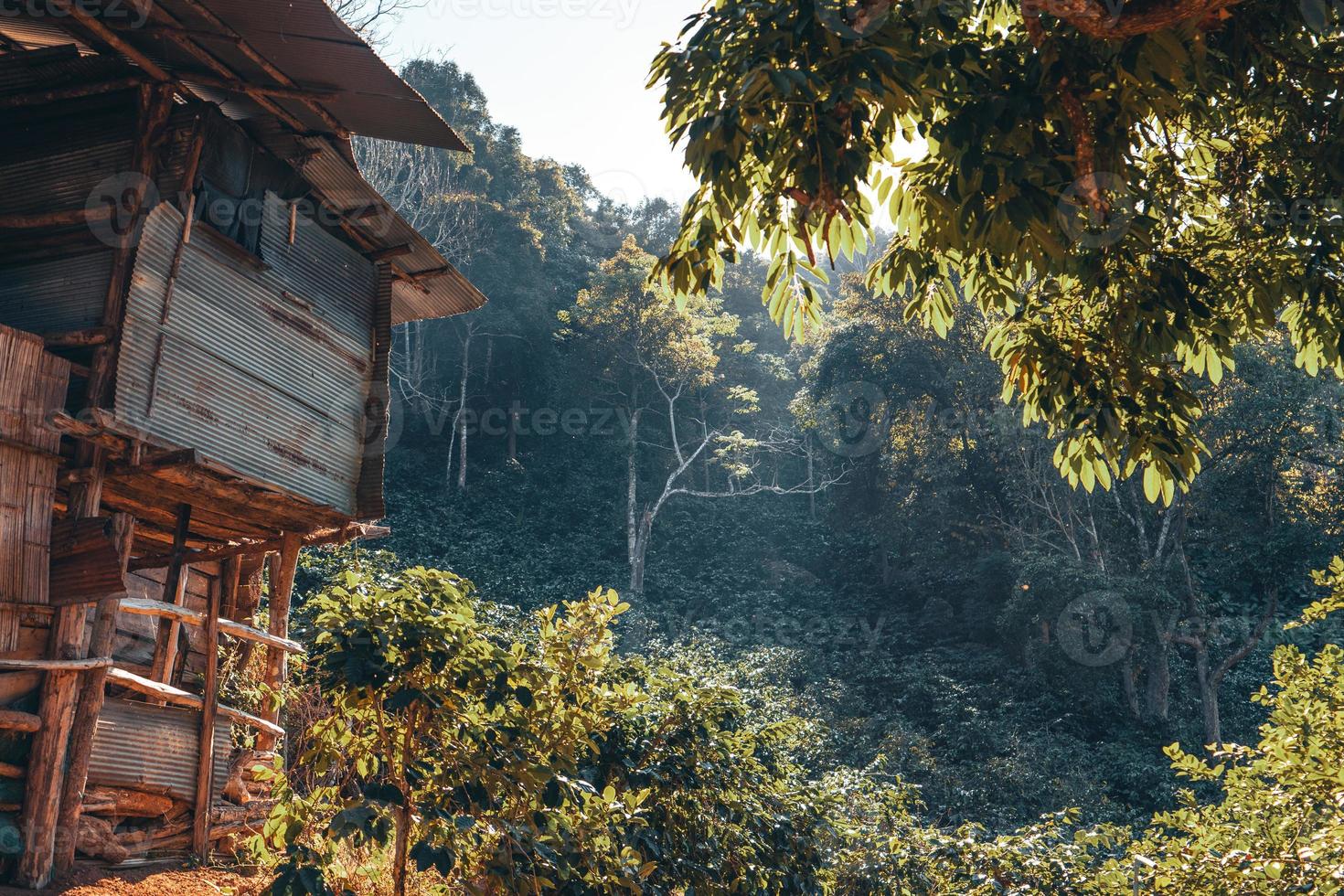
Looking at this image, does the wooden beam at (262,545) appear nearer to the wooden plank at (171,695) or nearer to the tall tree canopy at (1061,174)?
the wooden plank at (171,695)

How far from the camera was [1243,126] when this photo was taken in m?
4.68

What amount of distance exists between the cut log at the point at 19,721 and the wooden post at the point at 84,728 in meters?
0.31

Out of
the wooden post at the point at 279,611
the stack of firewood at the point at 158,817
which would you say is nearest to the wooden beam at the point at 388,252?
the wooden post at the point at 279,611

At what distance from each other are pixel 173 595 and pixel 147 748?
1295mm

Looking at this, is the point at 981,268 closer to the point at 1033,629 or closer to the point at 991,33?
the point at 991,33

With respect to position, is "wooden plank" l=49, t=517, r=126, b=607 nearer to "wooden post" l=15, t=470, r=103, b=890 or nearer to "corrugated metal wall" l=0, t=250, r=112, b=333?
"wooden post" l=15, t=470, r=103, b=890

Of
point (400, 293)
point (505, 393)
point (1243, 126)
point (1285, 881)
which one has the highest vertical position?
point (505, 393)

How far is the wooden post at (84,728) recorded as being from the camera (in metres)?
7.66

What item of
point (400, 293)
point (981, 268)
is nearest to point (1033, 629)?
point (400, 293)

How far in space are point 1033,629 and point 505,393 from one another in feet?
62.9

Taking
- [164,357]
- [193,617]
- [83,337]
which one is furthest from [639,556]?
[83,337]

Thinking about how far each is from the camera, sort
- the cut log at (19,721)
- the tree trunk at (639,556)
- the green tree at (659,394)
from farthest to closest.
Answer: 1. the green tree at (659,394)
2. the tree trunk at (639,556)
3. the cut log at (19,721)

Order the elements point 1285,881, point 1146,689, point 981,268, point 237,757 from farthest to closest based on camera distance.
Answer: point 1146,689 < point 237,757 < point 1285,881 < point 981,268

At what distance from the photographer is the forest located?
3713 millimetres
